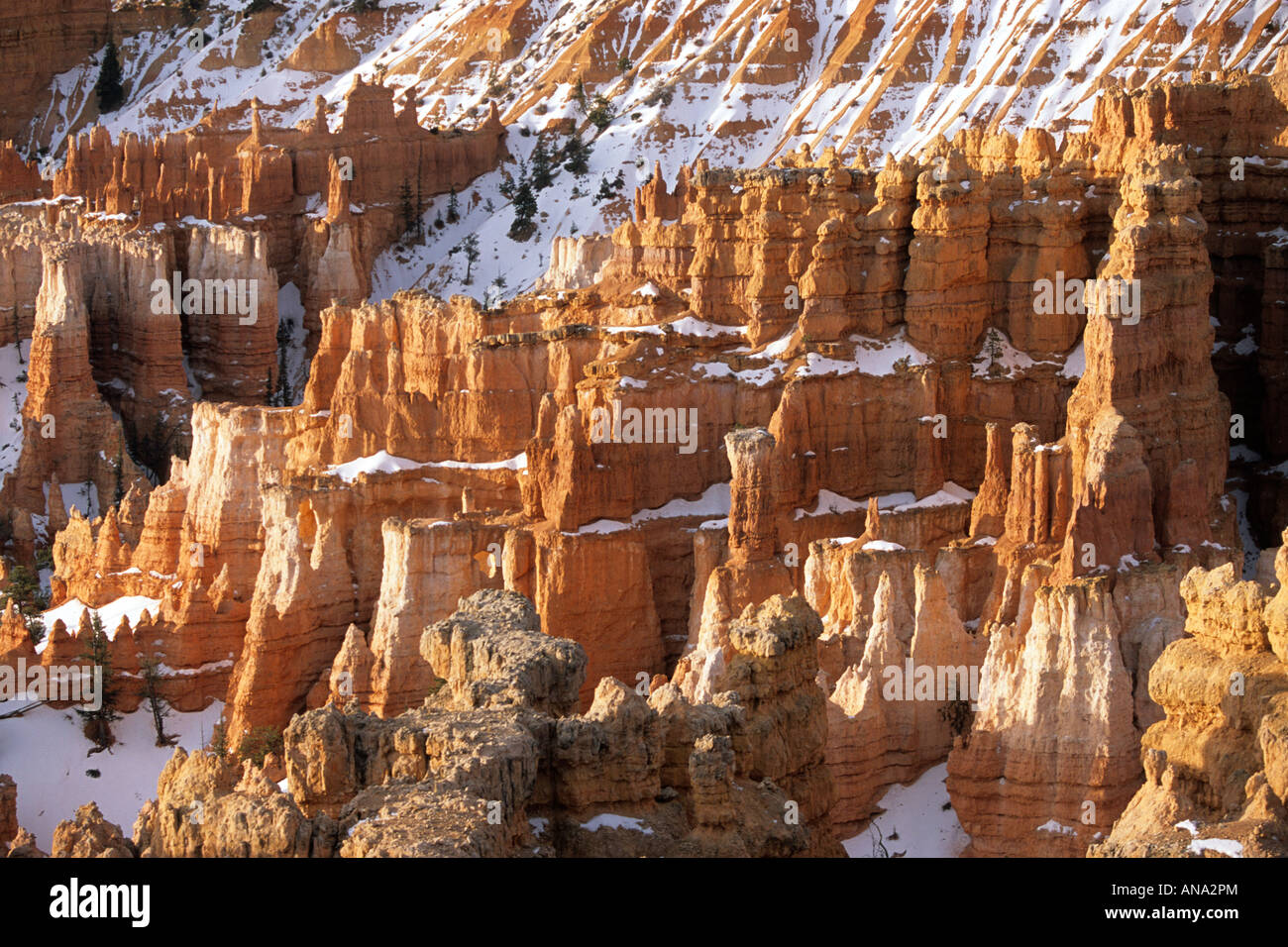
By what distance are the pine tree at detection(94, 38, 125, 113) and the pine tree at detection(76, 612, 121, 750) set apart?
73.9 m

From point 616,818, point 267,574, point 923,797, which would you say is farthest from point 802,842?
point 267,574

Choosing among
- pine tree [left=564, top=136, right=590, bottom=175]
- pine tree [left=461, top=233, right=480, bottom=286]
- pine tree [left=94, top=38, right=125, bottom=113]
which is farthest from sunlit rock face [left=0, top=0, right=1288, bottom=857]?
pine tree [left=94, top=38, right=125, bottom=113]

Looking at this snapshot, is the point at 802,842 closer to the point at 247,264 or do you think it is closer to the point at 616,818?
the point at 616,818

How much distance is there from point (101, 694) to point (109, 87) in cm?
7811

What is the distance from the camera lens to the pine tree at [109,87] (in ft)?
449

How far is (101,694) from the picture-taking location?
2544 inches

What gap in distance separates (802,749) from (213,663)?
101 feet

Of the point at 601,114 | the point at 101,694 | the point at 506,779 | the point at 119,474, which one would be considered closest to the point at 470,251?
the point at 601,114

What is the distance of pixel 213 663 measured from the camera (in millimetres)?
67500

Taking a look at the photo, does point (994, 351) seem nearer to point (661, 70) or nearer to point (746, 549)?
point (746, 549)

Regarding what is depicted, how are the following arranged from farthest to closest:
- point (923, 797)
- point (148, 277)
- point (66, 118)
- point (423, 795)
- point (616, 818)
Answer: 1. point (66, 118)
2. point (148, 277)
3. point (923, 797)
4. point (616, 818)
5. point (423, 795)

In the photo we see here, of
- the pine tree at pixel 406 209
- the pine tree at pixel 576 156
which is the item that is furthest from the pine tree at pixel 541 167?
the pine tree at pixel 406 209

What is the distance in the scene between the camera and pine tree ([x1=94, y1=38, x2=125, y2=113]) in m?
137
